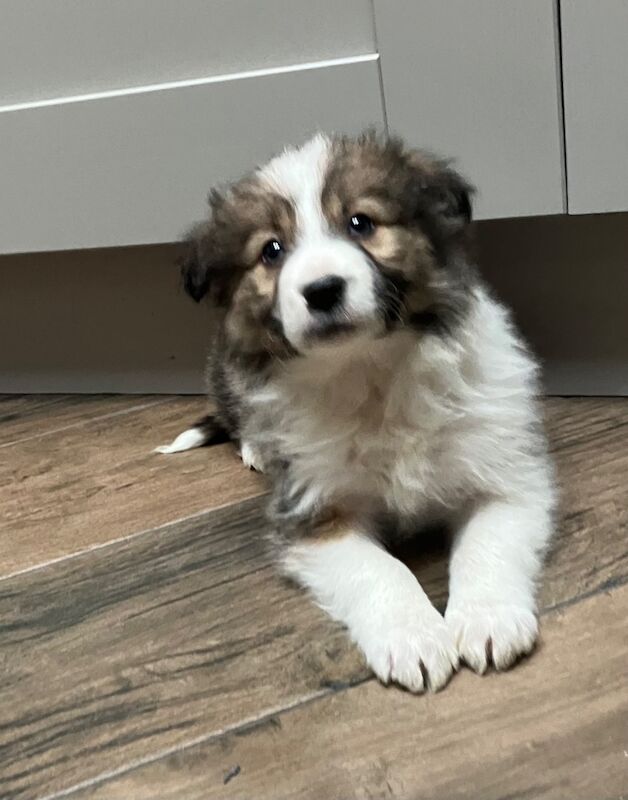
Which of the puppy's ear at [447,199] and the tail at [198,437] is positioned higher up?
the puppy's ear at [447,199]

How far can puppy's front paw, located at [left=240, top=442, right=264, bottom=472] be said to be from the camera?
6.95 ft

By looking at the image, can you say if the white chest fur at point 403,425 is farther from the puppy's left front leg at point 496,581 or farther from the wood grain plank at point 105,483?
the wood grain plank at point 105,483

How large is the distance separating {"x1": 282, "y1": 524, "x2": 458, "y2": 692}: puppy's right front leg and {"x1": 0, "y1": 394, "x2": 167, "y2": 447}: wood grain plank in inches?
42.0

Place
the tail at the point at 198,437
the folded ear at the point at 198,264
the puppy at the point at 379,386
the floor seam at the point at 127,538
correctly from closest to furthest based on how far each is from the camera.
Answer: the puppy at the point at 379,386 < the folded ear at the point at 198,264 < the floor seam at the point at 127,538 < the tail at the point at 198,437

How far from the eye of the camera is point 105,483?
7.35 feet

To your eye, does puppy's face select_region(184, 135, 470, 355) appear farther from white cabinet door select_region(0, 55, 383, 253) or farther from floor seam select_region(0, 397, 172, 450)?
floor seam select_region(0, 397, 172, 450)

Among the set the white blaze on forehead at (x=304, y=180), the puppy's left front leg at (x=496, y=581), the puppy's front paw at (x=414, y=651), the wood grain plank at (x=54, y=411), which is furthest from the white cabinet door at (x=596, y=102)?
the wood grain plank at (x=54, y=411)

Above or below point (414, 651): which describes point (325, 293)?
above

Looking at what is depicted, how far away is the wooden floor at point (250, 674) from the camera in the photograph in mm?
1228

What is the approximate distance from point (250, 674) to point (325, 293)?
59 cm

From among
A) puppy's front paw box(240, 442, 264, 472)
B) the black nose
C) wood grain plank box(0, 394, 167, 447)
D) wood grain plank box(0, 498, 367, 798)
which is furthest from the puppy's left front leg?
wood grain plank box(0, 394, 167, 447)

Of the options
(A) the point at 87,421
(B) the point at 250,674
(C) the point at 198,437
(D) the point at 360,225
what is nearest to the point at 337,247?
(D) the point at 360,225

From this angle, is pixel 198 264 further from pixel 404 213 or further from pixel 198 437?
pixel 198 437

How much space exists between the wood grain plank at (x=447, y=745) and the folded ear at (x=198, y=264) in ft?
2.48
